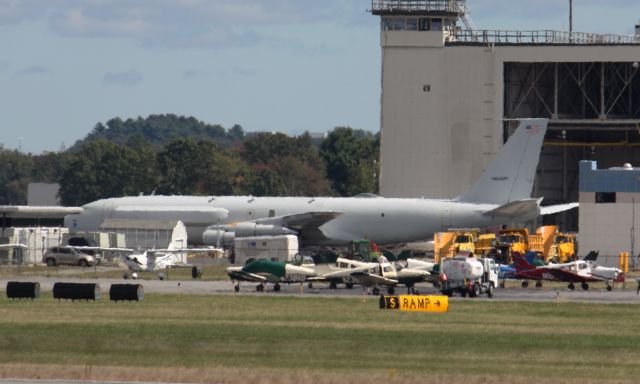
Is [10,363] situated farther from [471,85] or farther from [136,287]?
[471,85]

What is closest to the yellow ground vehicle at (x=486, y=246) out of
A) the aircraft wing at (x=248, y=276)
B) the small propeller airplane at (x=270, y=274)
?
the small propeller airplane at (x=270, y=274)

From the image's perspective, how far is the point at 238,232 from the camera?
312ft

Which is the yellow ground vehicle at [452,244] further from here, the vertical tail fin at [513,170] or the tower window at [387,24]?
the tower window at [387,24]

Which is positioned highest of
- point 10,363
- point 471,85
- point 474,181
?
point 471,85

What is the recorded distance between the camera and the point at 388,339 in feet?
143

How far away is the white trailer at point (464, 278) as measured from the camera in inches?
2505

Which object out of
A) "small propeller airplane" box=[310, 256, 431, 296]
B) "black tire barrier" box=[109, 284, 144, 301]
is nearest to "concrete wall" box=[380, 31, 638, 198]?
"small propeller airplane" box=[310, 256, 431, 296]

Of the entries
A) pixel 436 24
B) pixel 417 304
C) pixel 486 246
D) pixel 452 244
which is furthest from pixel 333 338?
pixel 436 24

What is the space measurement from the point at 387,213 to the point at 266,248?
11.3 metres

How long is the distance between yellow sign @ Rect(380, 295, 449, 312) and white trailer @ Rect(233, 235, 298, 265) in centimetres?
3132

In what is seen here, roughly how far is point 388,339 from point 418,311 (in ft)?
33.9

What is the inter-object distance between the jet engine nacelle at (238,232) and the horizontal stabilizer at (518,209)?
1369cm

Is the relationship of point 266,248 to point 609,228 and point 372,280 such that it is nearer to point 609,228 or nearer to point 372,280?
point 609,228

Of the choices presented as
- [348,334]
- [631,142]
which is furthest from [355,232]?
[348,334]
